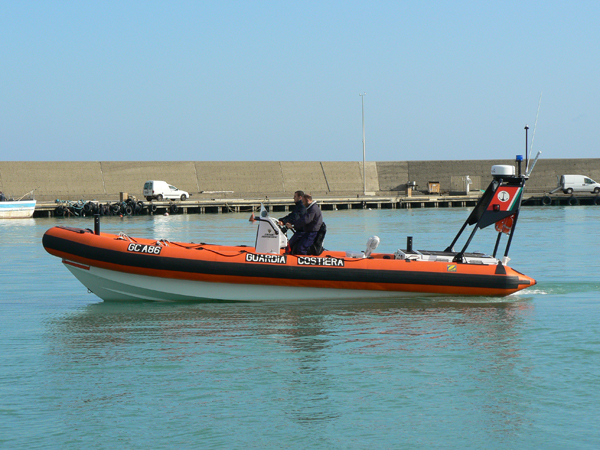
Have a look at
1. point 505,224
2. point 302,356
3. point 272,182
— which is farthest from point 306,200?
point 272,182

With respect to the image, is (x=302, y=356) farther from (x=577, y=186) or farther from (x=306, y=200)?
(x=577, y=186)

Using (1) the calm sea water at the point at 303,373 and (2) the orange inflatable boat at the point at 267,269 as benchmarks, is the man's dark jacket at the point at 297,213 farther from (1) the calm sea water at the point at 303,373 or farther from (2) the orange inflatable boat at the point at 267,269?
(1) the calm sea water at the point at 303,373

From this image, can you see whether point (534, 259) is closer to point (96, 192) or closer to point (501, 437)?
point (501, 437)

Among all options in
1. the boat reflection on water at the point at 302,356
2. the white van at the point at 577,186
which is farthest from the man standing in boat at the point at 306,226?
the white van at the point at 577,186

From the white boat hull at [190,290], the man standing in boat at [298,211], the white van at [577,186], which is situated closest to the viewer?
the man standing in boat at [298,211]

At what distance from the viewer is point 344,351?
891cm

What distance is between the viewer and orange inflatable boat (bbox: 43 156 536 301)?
36.7ft

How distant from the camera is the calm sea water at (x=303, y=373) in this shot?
6.43 meters

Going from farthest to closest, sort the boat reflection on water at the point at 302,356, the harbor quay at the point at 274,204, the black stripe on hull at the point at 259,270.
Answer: the harbor quay at the point at 274,204 < the black stripe on hull at the point at 259,270 < the boat reflection on water at the point at 302,356

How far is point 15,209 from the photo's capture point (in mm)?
39969

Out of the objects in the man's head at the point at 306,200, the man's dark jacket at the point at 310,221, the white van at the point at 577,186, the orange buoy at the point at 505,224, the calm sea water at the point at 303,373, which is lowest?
the calm sea water at the point at 303,373

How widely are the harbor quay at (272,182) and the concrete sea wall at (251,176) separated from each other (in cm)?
7

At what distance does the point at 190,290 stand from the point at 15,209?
104 feet

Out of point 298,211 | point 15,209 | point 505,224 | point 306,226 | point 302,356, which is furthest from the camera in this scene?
point 15,209
